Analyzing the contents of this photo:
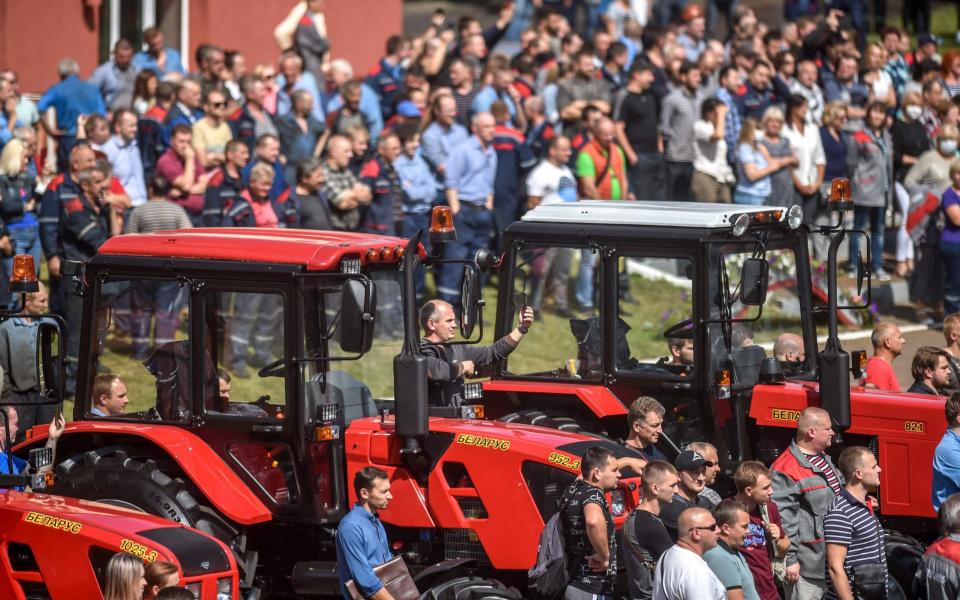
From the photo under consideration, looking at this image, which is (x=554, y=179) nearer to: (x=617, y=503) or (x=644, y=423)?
(x=644, y=423)

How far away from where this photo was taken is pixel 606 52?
66.6 ft

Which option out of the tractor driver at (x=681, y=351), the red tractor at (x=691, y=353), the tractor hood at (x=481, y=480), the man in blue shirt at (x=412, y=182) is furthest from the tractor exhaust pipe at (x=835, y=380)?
the man in blue shirt at (x=412, y=182)

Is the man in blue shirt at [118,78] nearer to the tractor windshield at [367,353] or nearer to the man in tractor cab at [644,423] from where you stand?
the tractor windshield at [367,353]

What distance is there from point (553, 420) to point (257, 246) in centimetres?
227

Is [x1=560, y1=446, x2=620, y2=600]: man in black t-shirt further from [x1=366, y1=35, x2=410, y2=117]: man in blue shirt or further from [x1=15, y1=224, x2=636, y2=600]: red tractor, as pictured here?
[x1=366, y1=35, x2=410, y2=117]: man in blue shirt

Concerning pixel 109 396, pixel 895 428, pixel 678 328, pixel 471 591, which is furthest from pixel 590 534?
pixel 895 428

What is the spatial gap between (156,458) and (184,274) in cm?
106

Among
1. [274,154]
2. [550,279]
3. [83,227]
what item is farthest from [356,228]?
[550,279]

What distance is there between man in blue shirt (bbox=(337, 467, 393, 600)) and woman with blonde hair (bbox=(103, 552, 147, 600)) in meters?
1.23

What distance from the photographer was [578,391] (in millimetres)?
10664

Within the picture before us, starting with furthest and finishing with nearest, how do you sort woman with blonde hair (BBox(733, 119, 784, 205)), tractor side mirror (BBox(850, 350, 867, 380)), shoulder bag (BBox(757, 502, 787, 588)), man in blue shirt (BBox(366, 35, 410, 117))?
man in blue shirt (BBox(366, 35, 410, 117)) < woman with blonde hair (BBox(733, 119, 784, 205)) < tractor side mirror (BBox(850, 350, 867, 380)) < shoulder bag (BBox(757, 502, 787, 588))

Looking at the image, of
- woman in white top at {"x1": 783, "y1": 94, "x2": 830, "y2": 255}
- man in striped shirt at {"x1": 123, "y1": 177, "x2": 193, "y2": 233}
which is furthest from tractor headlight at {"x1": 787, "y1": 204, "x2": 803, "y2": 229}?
woman in white top at {"x1": 783, "y1": 94, "x2": 830, "y2": 255}

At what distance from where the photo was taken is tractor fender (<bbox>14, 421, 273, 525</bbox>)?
30.3ft

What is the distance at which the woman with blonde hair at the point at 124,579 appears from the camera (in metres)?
7.76
